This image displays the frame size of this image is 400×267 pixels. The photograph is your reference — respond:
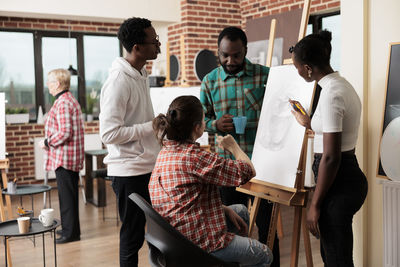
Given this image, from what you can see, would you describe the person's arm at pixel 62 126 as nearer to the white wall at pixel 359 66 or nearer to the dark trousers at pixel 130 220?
the dark trousers at pixel 130 220

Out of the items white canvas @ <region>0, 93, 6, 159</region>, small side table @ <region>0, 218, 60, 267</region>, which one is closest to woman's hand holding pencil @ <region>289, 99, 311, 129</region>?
small side table @ <region>0, 218, 60, 267</region>

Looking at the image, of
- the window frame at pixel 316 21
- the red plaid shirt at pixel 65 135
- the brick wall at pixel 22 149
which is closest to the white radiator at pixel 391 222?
the red plaid shirt at pixel 65 135

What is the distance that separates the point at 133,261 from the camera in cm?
256

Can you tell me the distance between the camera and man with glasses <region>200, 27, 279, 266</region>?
2727 mm

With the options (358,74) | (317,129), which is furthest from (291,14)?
(317,129)

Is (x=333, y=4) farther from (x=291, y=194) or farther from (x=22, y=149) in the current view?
(x=22, y=149)

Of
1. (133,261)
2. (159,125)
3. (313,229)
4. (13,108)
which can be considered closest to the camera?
(159,125)

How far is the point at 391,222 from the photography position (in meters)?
2.67

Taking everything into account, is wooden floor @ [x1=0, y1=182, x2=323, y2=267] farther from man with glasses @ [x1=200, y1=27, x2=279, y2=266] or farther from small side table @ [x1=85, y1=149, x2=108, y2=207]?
man with glasses @ [x1=200, y1=27, x2=279, y2=266]

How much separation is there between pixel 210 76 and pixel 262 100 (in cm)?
38

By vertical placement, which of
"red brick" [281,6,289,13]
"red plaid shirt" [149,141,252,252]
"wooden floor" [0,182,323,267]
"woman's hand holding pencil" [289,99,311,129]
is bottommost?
"wooden floor" [0,182,323,267]

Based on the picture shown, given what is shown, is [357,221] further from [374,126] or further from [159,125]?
[159,125]

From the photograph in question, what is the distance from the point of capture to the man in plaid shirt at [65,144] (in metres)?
4.02

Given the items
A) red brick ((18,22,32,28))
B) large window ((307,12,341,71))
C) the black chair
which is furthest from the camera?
red brick ((18,22,32,28))
